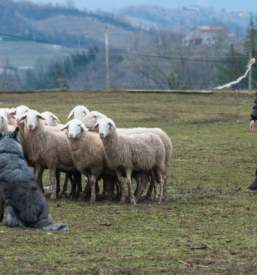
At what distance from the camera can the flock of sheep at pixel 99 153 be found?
9211mm

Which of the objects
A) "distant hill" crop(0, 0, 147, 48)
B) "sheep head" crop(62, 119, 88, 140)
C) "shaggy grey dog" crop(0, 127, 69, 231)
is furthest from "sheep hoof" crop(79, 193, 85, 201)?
"distant hill" crop(0, 0, 147, 48)

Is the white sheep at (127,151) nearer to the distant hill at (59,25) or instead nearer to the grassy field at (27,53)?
the grassy field at (27,53)

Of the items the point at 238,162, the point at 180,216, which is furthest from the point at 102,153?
the point at 238,162

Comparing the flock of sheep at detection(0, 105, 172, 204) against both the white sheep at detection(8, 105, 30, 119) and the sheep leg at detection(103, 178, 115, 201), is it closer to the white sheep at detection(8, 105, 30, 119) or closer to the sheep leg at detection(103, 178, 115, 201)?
the sheep leg at detection(103, 178, 115, 201)

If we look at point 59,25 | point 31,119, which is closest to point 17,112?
point 31,119

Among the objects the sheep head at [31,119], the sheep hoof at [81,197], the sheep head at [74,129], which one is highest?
the sheep head at [31,119]

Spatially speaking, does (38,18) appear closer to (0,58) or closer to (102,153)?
(0,58)

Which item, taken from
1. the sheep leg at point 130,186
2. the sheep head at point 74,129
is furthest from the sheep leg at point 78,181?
the sheep leg at point 130,186

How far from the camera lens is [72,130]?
928 centimetres

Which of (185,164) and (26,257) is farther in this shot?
(185,164)

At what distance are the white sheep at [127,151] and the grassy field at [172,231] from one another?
0.58 m

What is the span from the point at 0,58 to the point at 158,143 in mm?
76623

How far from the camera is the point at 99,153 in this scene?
950 centimetres

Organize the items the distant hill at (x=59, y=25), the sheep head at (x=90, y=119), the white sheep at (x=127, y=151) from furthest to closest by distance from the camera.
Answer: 1. the distant hill at (x=59, y=25)
2. the sheep head at (x=90, y=119)
3. the white sheep at (x=127, y=151)
